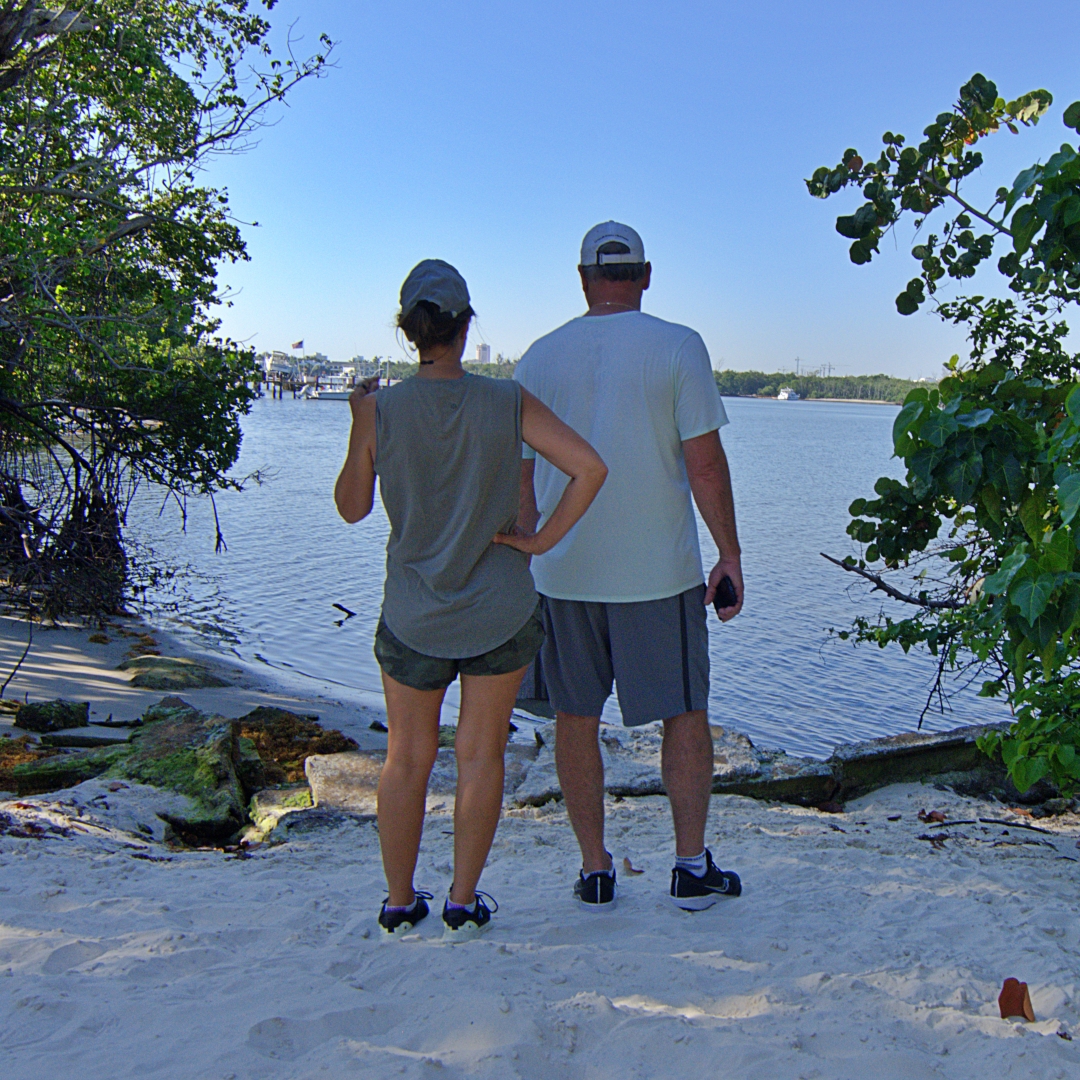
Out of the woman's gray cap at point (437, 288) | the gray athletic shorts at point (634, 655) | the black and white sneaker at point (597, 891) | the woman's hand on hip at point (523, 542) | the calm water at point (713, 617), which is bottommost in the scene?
the calm water at point (713, 617)

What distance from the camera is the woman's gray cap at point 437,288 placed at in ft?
7.59

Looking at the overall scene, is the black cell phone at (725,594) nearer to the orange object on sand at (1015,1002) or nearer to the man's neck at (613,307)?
the man's neck at (613,307)

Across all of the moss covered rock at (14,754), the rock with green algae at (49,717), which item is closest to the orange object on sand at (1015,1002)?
the moss covered rock at (14,754)

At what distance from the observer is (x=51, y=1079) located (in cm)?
169

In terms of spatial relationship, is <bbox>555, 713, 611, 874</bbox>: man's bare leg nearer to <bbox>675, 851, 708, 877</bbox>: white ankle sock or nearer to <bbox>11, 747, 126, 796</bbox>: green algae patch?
→ <bbox>675, 851, 708, 877</bbox>: white ankle sock

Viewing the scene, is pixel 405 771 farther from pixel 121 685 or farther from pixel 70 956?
pixel 121 685

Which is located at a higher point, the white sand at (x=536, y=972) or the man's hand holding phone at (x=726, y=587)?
the man's hand holding phone at (x=726, y=587)

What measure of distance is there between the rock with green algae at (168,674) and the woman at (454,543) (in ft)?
19.8

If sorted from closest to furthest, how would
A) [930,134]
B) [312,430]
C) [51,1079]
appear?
[51,1079], [930,134], [312,430]

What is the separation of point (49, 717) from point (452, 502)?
168 inches

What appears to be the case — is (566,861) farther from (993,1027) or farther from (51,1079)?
(51,1079)

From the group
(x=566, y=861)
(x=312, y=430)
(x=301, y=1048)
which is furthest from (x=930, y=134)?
(x=312, y=430)

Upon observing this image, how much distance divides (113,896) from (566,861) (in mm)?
1476

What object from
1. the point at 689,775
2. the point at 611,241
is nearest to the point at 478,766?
the point at 689,775
